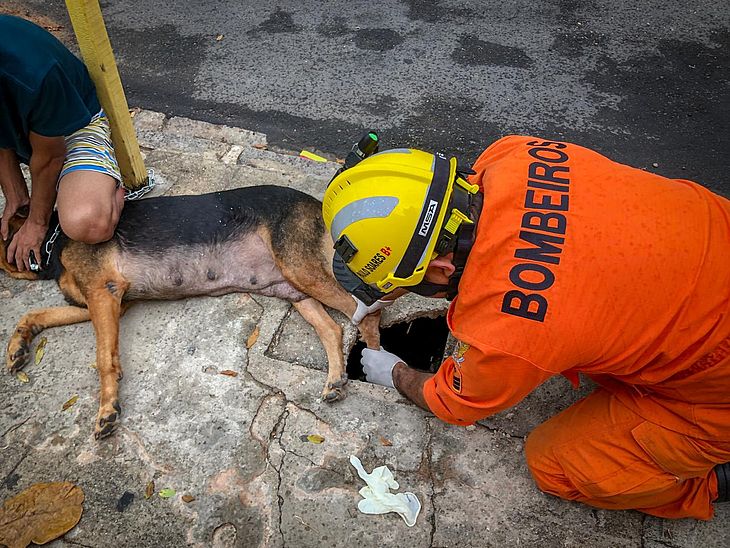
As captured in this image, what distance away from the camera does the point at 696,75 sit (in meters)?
5.66

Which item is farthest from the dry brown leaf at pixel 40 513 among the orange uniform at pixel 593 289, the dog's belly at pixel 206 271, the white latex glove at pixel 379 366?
the orange uniform at pixel 593 289

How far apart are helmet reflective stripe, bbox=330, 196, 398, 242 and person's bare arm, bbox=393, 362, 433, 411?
108cm

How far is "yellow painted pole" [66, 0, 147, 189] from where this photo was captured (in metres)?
3.34

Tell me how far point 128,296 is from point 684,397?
10.0ft

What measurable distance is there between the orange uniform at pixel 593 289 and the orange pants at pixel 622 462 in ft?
0.23

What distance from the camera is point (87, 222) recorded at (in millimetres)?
3301

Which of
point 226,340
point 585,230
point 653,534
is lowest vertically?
point 653,534

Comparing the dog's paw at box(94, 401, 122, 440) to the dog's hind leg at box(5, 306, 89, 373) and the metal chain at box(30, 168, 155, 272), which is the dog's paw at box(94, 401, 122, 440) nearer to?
the dog's hind leg at box(5, 306, 89, 373)

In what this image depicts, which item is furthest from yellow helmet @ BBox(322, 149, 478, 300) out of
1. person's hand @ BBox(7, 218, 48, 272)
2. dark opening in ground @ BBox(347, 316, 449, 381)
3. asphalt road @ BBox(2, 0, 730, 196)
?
asphalt road @ BBox(2, 0, 730, 196)

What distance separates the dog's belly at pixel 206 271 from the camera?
345 cm

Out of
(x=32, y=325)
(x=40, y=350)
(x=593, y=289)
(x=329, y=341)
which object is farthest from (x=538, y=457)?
(x=32, y=325)

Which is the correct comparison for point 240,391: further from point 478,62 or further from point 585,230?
point 478,62

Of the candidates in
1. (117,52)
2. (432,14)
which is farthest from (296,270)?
(432,14)

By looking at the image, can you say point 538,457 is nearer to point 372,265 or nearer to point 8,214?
point 372,265
